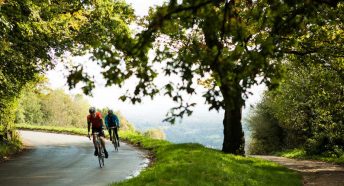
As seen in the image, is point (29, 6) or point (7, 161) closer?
point (29, 6)

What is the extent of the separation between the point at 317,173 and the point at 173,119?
1662 centimetres

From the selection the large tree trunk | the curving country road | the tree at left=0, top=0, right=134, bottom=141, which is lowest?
the curving country road

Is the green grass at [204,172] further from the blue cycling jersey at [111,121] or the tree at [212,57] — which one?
the tree at [212,57]

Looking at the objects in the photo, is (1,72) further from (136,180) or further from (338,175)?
(338,175)

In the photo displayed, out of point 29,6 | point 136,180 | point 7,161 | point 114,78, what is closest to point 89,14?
point 29,6

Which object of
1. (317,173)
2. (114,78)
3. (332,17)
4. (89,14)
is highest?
(89,14)

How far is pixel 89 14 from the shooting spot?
2134 cm

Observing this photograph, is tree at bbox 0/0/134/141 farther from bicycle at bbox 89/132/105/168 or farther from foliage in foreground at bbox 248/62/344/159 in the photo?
foliage in foreground at bbox 248/62/344/159

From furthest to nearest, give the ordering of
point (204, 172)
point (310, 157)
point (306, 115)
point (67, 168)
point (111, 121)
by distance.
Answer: point (306, 115), point (310, 157), point (111, 121), point (67, 168), point (204, 172)

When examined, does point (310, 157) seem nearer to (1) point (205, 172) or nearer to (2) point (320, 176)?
(2) point (320, 176)

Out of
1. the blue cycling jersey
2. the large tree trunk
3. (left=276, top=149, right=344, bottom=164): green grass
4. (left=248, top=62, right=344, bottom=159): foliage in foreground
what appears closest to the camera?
(left=248, top=62, right=344, bottom=159): foliage in foreground

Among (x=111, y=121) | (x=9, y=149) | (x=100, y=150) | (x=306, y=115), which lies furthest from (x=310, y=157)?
(x=9, y=149)

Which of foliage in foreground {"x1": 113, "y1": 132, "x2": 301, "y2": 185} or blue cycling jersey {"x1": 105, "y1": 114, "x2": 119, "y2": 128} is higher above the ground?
blue cycling jersey {"x1": 105, "y1": 114, "x2": 119, "y2": 128}

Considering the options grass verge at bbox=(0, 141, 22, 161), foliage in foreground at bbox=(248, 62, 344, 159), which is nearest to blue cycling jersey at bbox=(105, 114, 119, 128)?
grass verge at bbox=(0, 141, 22, 161)
